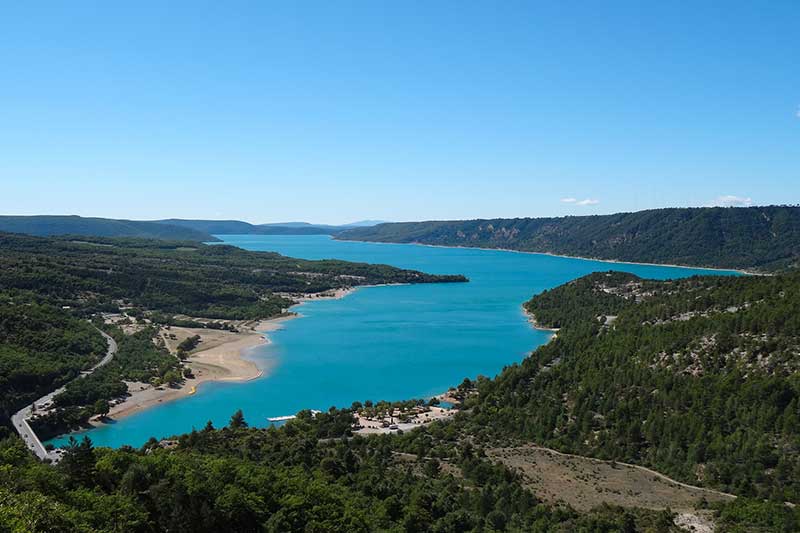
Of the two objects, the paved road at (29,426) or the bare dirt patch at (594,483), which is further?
the paved road at (29,426)

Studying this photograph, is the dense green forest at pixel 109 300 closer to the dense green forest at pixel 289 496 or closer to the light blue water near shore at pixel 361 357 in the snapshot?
the light blue water near shore at pixel 361 357

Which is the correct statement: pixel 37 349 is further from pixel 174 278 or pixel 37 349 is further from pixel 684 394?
pixel 174 278

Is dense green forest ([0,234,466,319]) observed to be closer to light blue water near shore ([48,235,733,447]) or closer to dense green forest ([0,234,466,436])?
dense green forest ([0,234,466,436])

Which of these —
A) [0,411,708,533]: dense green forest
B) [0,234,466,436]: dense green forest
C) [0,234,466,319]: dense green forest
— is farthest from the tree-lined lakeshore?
[0,234,466,319]: dense green forest

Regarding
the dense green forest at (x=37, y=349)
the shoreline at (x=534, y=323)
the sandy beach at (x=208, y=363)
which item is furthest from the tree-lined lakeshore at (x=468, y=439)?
the shoreline at (x=534, y=323)

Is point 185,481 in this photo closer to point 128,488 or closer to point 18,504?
point 128,488

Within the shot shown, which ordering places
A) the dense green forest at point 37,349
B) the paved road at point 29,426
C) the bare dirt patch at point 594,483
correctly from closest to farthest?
the bare dirt patch at point 594,483
the paved road at point 29,426
the dense green forest at point 37,349

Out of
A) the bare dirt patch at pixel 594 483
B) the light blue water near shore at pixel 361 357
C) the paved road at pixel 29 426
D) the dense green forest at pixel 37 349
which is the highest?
the dense green forest at pixel 37 349
